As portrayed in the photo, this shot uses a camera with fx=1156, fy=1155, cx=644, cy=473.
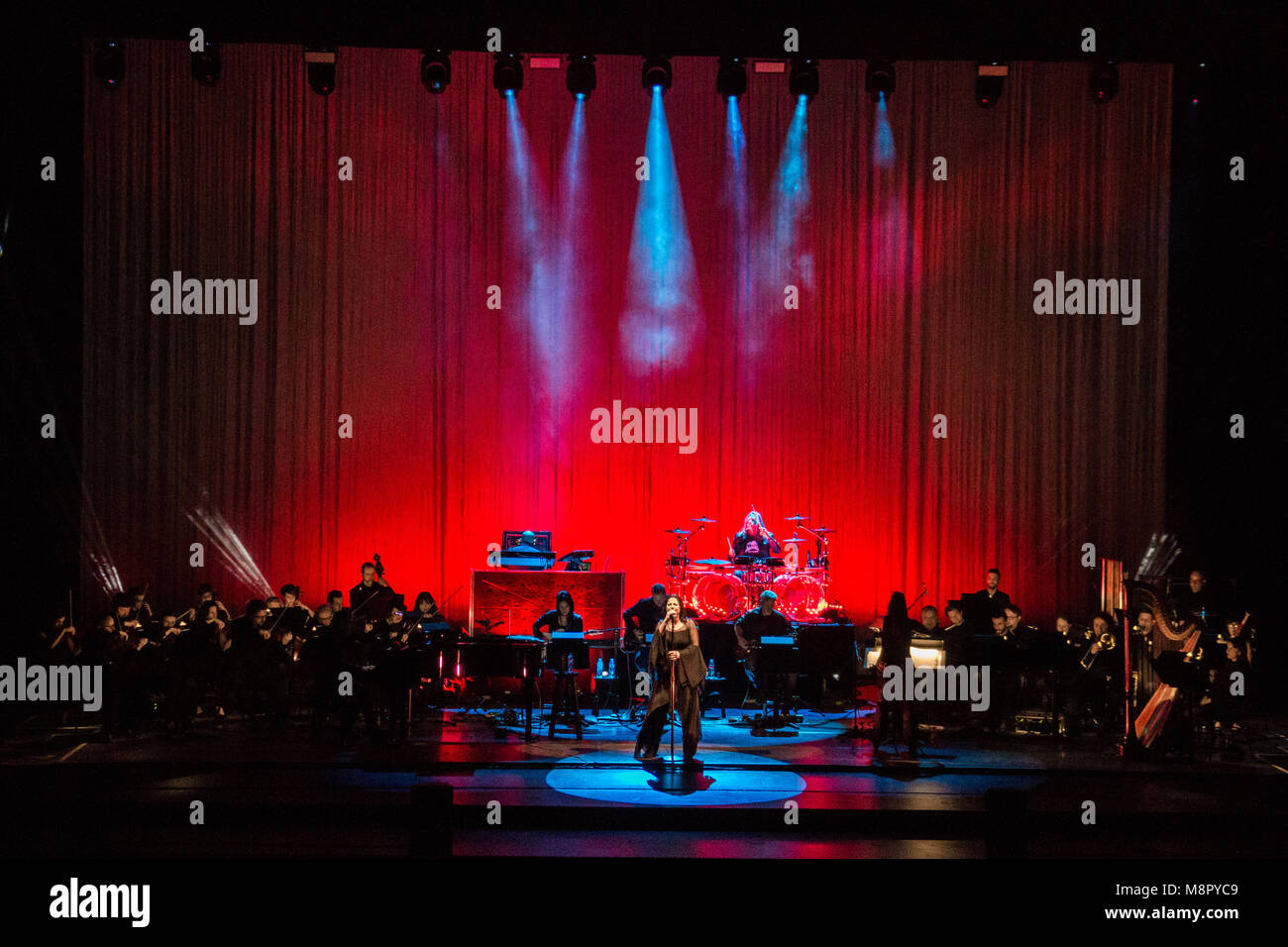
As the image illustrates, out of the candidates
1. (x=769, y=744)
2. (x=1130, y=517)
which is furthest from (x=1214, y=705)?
(x=1130, y=517)

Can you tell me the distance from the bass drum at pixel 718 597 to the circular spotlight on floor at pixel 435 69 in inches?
290

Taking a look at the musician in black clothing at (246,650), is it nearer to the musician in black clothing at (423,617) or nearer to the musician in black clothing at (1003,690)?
the musician in black clothing at (423,617)

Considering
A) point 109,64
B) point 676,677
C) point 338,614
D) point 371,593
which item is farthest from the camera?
point 109,64

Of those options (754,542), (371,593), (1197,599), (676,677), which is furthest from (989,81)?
(371,593)

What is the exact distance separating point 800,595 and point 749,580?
802 mm

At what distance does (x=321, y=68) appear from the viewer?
15.5 meters

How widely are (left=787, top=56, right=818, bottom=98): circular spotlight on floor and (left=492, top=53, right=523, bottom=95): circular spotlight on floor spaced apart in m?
3.66

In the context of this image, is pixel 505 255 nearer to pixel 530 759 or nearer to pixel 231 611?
pixel 231 611

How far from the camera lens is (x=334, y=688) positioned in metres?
11.2

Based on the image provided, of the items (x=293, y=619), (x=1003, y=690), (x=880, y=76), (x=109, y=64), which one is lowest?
(x=1003, y=690)

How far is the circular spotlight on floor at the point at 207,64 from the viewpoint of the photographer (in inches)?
Answer: 597

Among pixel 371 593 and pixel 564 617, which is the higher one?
pixel 371 593

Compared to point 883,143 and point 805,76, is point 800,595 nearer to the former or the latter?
point 883,143

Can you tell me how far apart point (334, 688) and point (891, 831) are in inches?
219
